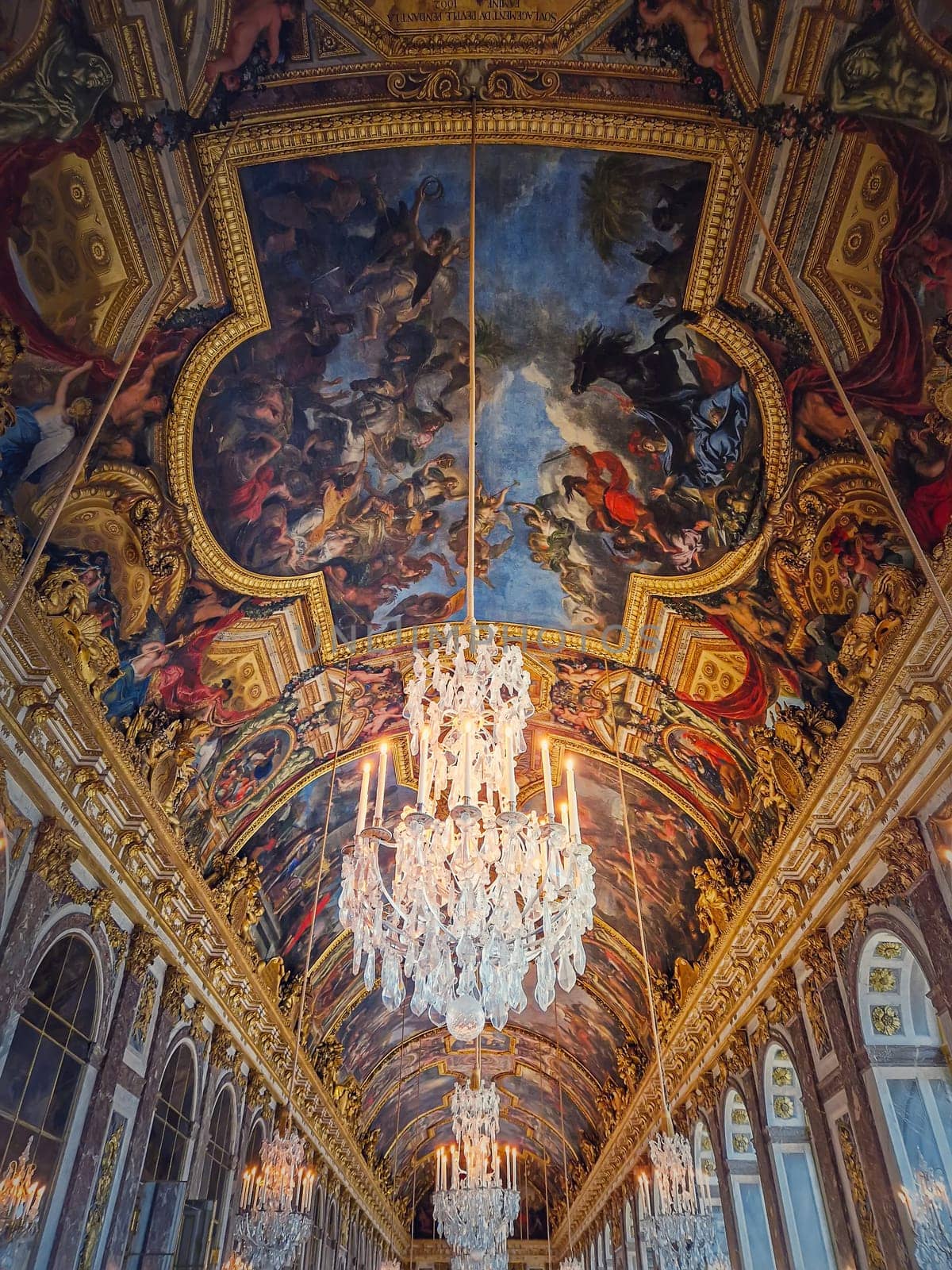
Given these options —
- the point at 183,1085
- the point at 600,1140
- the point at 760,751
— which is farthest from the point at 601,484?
the point at 600,1140

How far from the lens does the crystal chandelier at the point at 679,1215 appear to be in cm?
1109

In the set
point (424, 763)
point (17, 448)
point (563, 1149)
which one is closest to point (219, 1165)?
point (424, 763)

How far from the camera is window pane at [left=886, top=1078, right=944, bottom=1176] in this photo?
27.6ft

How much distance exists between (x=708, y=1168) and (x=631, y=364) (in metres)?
15.7

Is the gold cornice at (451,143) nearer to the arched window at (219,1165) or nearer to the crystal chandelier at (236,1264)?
the arched window at (219,1165)

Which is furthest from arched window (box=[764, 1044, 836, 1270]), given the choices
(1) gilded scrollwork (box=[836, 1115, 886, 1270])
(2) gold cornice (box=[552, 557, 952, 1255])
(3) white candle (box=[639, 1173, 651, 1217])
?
(3) white candle (box=[639, 1173, 651, 1217])

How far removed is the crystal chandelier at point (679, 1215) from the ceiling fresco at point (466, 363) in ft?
10.5

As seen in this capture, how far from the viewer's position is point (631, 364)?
898 cm

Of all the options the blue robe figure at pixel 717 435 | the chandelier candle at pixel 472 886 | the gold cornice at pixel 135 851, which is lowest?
the chandelier candle at pixel 472 886

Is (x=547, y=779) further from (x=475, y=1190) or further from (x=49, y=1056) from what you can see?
(x=475, y=1190)

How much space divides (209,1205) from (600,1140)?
60.3ft

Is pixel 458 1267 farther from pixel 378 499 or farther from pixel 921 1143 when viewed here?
pixel 378 499

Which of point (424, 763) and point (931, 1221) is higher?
point (424, 763)

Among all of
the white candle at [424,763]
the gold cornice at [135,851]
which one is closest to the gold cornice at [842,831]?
the white candle at [424,763]
